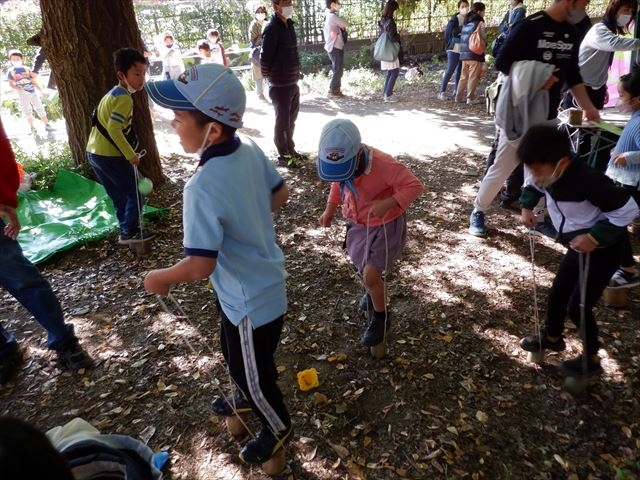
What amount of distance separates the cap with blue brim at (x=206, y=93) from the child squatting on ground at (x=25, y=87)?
927 centimetres

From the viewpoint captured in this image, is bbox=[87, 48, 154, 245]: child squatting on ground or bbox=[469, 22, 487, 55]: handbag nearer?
bbox=[87, 48, 154, 245]: child squatting on ground

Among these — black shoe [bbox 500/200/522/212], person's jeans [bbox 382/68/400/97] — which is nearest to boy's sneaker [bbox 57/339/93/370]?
black shoe [bbox 500/200/522/212]

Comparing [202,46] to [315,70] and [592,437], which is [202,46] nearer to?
[315,70]

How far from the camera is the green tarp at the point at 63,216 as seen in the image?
4.57 meters

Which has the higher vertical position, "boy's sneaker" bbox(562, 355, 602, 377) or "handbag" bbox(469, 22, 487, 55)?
"handbag" bbox(469, 22, 487, 55)

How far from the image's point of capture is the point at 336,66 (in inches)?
440

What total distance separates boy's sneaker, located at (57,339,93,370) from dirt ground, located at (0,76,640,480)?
8 cm

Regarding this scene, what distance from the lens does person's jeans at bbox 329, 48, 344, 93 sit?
11.0m

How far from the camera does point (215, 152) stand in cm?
170

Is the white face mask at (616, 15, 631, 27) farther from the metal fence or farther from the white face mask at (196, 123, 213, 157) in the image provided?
the metal fence

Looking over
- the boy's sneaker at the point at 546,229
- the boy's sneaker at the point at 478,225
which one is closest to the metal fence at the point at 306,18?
the boy's sneaker at the point at 478,225

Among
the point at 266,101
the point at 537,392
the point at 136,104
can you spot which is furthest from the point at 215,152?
the point at 266,101

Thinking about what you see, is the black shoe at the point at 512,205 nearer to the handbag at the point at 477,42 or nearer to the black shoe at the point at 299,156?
the black shoe at the point at 299,156

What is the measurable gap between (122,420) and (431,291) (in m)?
2.42
